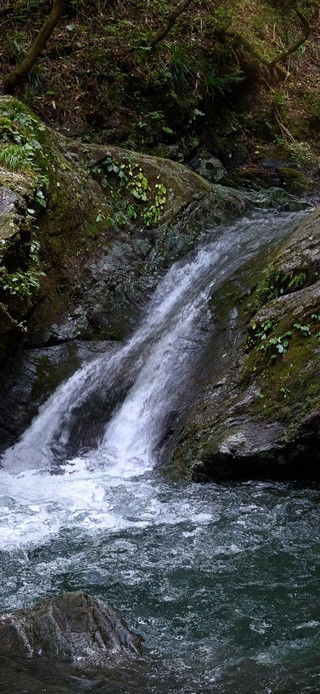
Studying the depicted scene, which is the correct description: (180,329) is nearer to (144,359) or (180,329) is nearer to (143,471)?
(144,359)

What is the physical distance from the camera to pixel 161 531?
204 inches

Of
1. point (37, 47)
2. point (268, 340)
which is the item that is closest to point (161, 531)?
point (268, 340)

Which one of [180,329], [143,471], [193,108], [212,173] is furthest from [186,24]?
[143,471]

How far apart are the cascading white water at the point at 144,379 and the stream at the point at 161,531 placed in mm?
16

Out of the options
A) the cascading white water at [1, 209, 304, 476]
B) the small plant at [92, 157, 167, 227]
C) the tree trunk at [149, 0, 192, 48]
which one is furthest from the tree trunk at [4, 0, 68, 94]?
the cascading white water at [1, 209, 304, 476]

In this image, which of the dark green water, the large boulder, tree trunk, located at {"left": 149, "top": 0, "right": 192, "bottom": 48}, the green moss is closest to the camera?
the dark green water

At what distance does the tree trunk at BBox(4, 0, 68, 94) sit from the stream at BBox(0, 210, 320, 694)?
12.7ft

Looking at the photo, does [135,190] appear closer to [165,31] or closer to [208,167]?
[208,167]

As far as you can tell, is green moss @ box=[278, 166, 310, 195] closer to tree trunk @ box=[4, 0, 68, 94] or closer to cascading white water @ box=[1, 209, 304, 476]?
cascading white water @ box=[1, 209, 304, 476]

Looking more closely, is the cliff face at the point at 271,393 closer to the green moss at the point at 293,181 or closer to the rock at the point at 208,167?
the rock at the point at 208,167

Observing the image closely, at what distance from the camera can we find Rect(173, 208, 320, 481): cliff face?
6.02 m

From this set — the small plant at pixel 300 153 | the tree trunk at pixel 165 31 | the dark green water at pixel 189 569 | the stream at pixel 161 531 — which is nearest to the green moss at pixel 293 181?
the small plant at pixel 300 153

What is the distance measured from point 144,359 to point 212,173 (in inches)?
198

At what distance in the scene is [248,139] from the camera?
516 inches
